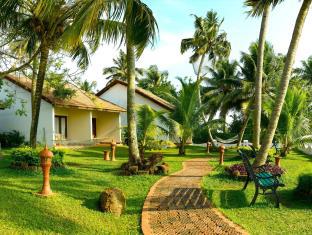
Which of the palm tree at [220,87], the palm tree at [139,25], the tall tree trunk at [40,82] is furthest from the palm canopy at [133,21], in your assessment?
the palm tree at [220,87]

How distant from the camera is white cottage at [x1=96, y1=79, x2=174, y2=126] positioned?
32494 millimetres

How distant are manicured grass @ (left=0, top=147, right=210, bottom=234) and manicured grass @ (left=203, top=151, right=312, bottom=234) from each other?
1.82 m

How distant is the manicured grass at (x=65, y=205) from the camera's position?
267 inches

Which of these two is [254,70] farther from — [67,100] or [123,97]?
[67,100]

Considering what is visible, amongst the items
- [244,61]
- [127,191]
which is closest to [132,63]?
[127,191]

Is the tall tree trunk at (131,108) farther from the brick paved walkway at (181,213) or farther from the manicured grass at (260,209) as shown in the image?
the manicured grass at (260,209)

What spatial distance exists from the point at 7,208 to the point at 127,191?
3.36 m

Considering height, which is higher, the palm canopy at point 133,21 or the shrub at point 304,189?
the palm canopy at point 133,21

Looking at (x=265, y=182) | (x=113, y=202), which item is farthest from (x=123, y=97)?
(x=113, y=202)

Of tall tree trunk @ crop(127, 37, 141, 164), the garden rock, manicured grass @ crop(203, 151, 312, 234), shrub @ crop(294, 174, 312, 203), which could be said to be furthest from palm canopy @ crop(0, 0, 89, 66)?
shrub @ crop(294, 174, 312, 203)

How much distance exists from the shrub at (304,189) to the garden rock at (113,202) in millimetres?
4360

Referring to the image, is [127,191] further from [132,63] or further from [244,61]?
[244,61]

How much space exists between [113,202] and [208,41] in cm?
2724

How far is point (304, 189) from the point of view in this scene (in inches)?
378
